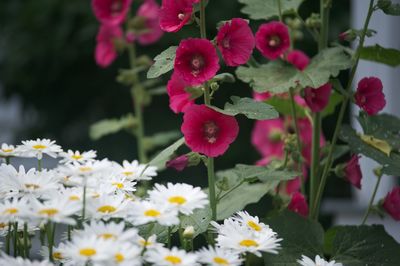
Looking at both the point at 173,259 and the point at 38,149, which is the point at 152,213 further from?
the point at 38,149

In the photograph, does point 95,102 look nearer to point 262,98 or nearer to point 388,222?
point 388,222

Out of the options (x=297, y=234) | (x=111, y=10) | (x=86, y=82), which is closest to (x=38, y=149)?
(x=297, y=234)

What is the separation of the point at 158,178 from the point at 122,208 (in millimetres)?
1674

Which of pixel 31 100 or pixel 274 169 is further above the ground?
pixel 274 169

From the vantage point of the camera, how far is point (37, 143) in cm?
94

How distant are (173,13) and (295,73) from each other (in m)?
0.27

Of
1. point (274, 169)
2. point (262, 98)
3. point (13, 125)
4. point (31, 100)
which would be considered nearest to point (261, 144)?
point (262, 98)

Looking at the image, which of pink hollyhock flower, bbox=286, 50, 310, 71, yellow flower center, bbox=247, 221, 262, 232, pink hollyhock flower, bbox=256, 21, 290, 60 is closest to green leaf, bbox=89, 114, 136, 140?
pink hollyhock flower, bbox=286, 50, 310, 71

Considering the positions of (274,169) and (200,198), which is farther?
(274,169)

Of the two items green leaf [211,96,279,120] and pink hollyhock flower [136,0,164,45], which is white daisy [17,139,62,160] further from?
pink hollyhock flower [136,0,164,45]

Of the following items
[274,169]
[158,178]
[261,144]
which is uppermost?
[274,169]

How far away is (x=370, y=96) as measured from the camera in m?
1.14

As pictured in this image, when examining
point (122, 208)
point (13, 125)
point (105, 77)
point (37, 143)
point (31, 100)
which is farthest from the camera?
point (13, 125)

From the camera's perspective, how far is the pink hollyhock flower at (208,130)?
98 cm
